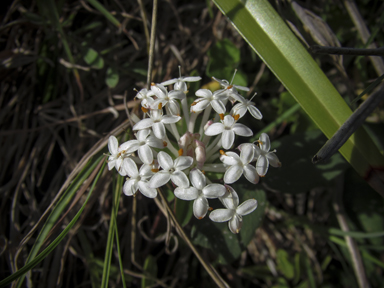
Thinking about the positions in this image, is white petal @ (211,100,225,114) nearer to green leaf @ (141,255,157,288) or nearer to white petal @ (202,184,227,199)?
white petal @ (202,184,227,199)

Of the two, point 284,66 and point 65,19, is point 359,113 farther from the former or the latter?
point 65,19

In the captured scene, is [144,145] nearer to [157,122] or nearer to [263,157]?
[157,122]


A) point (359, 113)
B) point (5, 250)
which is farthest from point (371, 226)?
point (5, 250)

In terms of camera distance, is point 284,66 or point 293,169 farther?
point 293,169

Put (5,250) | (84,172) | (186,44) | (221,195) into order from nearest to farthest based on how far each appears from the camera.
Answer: (221,195) → (84,172) → (5,250) → (186,44)

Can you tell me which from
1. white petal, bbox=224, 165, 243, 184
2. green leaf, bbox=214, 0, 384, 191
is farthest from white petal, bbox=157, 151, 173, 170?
green leaf, bbox=214, 0, 384, 191

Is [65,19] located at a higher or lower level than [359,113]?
higher

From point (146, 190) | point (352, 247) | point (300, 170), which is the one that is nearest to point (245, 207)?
point (146, 190)

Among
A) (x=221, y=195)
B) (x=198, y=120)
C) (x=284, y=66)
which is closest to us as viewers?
(x=221, y=195)
